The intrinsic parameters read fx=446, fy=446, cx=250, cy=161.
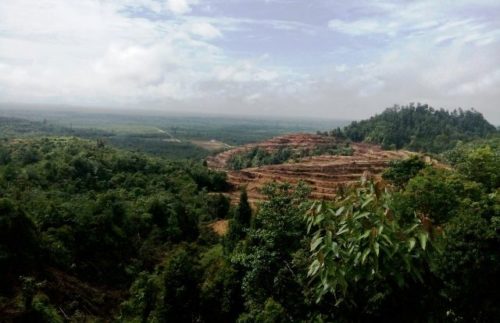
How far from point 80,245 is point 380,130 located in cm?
8056

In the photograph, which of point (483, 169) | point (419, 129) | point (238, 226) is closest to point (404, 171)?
point (483, 169)

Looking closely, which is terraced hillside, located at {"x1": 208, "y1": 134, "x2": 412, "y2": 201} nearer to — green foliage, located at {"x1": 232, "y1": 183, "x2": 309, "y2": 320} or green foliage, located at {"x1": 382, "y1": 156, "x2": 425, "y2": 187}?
green foliage, located at {"x1": 382, "y1": 156, "x2": 425, "y2": 187}

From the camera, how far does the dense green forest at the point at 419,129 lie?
282 feet

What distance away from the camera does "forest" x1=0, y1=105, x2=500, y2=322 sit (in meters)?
2.95

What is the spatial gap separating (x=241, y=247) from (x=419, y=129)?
87761mm

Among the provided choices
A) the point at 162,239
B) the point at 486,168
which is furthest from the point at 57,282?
the point at 486,168

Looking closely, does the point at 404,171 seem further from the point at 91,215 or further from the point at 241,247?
the point at 91,215

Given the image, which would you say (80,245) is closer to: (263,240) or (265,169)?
(263,240)

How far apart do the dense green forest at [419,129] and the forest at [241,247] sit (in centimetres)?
5240

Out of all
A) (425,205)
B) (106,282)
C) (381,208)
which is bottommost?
(106,282)

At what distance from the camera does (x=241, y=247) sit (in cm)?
1576

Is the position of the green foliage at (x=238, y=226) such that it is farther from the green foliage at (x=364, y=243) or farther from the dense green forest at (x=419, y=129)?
the dense green forest at (x=419, y=129)

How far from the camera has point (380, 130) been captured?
314 feet

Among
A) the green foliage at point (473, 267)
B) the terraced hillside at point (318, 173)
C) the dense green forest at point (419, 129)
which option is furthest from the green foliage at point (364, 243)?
the dense green forest at point (419, 129)
